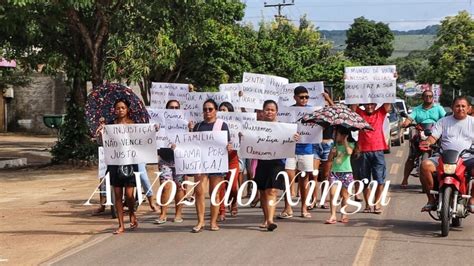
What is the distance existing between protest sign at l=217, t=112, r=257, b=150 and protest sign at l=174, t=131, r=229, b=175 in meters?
0.80

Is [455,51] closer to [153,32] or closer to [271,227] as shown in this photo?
[153,32]

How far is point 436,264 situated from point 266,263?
177cm

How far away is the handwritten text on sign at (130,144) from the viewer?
392 inches

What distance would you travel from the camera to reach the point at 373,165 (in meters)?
11.3

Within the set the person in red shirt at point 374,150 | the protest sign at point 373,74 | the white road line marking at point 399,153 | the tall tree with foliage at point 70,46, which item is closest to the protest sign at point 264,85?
the protest sign at point 373,74

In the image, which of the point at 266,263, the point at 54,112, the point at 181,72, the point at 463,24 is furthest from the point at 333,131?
the point at 463,24

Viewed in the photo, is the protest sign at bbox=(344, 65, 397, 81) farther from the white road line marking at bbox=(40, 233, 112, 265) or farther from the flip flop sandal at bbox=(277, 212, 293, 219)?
the white road line marking at bbox=(40, 233, 112, 265)

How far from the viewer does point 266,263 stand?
7844mm

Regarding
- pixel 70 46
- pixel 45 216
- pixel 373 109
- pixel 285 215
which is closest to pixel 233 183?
pixel 285 215

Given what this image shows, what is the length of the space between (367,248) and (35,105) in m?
35.8

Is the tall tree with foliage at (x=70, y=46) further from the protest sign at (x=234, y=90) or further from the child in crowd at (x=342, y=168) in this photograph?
the child in crowd at (x=342, y=168)

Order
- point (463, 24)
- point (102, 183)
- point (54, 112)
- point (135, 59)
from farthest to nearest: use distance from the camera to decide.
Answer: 1. point (463, 24)
2. point (54, 112)
3. point (135, 59)
4. point (102, 183)

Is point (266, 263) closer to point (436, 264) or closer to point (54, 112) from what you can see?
point (436, 264)

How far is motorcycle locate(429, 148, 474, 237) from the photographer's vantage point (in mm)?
9109
